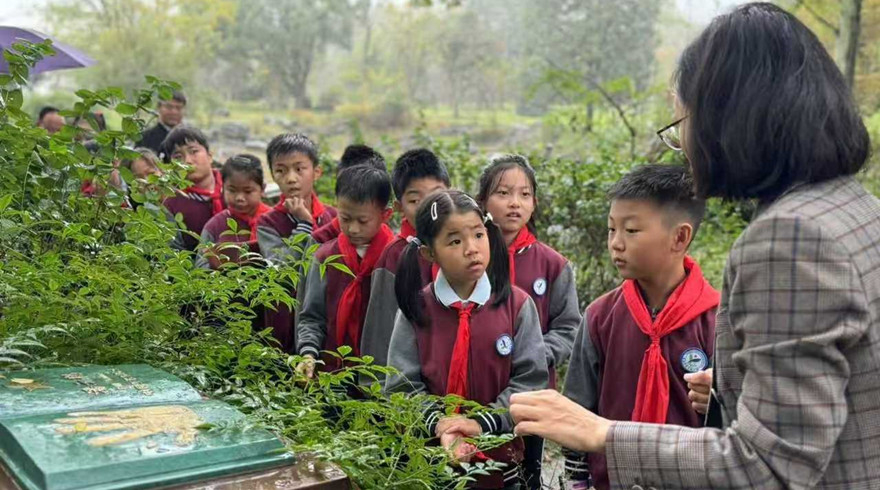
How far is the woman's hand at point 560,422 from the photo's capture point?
1481 millimetres

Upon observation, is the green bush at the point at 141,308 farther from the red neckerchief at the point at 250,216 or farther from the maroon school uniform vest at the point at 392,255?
the red neckerchief at the point at 250,216

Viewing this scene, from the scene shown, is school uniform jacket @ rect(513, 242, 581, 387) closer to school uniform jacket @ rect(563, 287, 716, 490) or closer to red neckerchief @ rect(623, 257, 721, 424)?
school uniform jacket @ rect(563, 287, 716, 490)

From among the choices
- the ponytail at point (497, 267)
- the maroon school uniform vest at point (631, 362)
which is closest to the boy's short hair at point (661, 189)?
the maroon school uniform vest at point (631, 362)

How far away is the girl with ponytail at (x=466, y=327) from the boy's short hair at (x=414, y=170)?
2.45 feet

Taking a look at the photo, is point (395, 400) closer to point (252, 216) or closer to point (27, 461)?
point (27, 461)

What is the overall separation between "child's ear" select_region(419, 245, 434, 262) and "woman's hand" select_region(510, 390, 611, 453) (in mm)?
1329

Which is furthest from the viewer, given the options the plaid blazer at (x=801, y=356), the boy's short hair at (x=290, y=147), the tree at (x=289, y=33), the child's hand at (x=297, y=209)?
the tree at (x=289, y=33)

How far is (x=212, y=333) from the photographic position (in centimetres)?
220

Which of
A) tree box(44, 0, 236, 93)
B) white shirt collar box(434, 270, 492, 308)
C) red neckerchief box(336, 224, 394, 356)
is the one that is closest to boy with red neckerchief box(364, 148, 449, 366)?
red neckerchief box(336, 224, 394, 356)

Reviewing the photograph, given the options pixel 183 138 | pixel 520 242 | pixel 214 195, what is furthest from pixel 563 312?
pixel 183 138

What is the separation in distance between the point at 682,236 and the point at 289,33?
2907 centimetres

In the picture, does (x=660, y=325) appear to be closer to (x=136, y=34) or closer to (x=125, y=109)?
(x=125, y=109)

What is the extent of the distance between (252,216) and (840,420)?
10.5 feet

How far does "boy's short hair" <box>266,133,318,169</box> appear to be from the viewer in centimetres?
407
